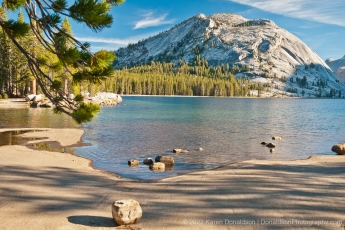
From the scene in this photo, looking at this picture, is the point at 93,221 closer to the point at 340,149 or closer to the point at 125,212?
the point at 125,212

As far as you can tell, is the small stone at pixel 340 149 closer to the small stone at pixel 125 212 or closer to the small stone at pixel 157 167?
the small stone at pixel 157 167

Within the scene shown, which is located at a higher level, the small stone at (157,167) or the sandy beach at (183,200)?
the sandy beach at (183,200)

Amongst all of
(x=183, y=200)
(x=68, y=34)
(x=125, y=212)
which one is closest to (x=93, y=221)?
(x=125, y=212)

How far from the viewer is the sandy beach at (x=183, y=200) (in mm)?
8648

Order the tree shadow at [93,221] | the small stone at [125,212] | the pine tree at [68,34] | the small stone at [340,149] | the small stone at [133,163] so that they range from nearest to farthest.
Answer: the pine tree at [68,34]
the small stone at [125,212]
the tree shadow at [93,221]
the small stone at [133,163]
the small stone at [340,149]

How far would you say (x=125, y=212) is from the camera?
834 centimetres

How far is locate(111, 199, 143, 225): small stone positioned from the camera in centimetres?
830

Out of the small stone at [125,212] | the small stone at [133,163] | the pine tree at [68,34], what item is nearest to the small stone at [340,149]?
the small stone at [133,163]

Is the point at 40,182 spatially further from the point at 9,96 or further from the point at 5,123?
the point at 9,96

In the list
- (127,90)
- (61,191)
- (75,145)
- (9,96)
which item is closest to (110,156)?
(75,145)

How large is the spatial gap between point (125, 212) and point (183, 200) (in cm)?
300

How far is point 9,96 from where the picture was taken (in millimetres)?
77562

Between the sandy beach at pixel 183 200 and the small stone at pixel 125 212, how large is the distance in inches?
7.4

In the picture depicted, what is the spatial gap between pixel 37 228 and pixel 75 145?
19.7 meters
